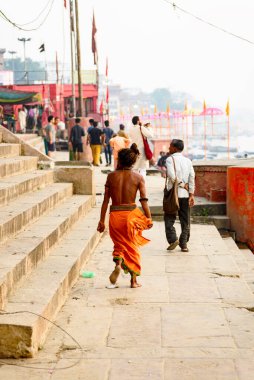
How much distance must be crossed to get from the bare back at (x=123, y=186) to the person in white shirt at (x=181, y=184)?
5.96 feet

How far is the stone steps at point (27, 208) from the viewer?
A: 689 cm

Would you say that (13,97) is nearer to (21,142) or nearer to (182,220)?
(21,142)

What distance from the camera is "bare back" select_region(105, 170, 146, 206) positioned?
693 cm

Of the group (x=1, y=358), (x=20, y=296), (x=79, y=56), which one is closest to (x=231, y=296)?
(x=20, y=296)

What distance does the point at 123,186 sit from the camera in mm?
6938

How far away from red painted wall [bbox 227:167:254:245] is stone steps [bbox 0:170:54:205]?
3022 millimetres

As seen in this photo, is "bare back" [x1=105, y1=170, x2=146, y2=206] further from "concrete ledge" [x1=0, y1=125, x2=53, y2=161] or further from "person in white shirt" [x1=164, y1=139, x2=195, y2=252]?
"concrete ledge" [x1=0, y1=125, x2=53, y2=161]

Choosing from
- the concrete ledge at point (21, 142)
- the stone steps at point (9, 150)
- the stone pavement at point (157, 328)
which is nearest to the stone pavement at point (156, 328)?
the stone pavement at point (157, 328)

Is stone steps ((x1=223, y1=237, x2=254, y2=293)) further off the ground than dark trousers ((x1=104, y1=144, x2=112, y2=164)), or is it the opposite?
dark trousers ((x1=104, y1=144, x2=112, y2=164))

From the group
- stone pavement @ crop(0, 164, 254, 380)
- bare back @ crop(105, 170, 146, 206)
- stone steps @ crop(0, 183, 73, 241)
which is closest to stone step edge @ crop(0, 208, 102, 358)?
stone pavement @ crop(0, 164, 254, 380)

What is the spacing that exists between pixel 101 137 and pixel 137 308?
51.0 ft

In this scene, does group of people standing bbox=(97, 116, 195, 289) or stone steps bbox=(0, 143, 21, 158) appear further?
stone steps bbox=(0, 143, 21, 158)

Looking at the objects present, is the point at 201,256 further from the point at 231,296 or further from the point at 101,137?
the point at 101,137

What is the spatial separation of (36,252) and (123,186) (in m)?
1.06
